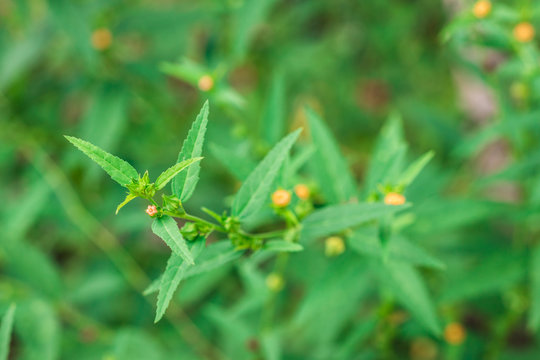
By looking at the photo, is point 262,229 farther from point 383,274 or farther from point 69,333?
point 383,274

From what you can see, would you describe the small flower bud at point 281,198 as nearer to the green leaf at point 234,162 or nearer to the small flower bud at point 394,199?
the green leaf at point 234,162

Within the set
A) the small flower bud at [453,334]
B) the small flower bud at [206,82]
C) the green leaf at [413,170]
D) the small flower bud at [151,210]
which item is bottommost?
the small flower bud at [453,334]

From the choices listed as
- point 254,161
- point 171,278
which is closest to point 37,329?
point 254,161

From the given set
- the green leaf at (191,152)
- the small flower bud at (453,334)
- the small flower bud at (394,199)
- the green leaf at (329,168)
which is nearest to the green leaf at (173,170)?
→ the green leaf at (191,152)

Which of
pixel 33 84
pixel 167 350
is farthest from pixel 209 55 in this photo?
pixel 167 350

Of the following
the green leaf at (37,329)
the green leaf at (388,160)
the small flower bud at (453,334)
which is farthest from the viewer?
the small flower bud at (453,334)

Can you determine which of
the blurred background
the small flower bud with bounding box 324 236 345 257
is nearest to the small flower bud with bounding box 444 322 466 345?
the blurred background
